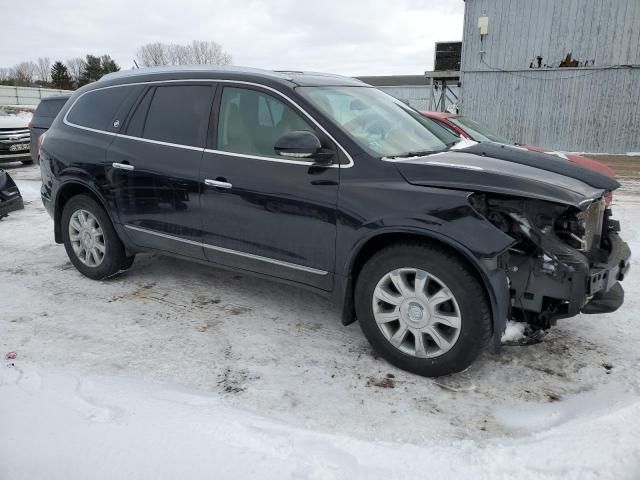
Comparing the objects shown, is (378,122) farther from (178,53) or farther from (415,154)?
(178,53)

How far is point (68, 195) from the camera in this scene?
4773mm

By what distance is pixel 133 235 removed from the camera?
14.2 ft

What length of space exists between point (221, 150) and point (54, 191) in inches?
82.8

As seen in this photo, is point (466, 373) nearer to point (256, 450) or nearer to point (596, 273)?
point (596, 273)

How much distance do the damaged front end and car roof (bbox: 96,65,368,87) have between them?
1.65 metres

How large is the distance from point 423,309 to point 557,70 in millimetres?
17908

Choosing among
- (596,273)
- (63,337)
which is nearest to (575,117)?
(596,273)

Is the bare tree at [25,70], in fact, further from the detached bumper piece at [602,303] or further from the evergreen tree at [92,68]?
the detached bumper piece at [602,303]

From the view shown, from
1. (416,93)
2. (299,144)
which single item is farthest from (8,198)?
(416,93)

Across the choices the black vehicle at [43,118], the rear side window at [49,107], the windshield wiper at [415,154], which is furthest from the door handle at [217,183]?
the rear side window at [49,107]

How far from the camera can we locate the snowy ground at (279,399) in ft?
7.61

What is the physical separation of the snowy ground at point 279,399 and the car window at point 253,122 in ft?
4.39

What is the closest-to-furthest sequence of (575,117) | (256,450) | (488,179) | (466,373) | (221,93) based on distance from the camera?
1. (256,450)
2. (488,179)
3. (466,373)
4. (221,93)
5. (575,117)

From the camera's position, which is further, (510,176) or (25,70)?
(25,70)
